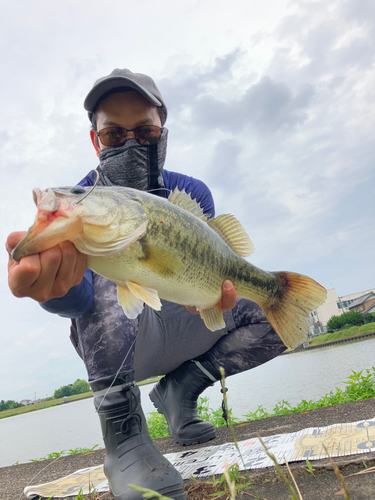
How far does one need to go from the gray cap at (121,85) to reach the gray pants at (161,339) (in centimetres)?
157

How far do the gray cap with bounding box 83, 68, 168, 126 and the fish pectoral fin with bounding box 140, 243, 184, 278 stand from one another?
1.78 metres

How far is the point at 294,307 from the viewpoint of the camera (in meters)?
2.42

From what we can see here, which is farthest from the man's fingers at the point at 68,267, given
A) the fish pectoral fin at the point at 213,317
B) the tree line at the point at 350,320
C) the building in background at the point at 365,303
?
the building in background at the point at 365,303

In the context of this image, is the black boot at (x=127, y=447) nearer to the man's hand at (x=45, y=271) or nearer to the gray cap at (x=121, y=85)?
the man's hand at (x=45, y=271)

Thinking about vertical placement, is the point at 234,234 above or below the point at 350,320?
above

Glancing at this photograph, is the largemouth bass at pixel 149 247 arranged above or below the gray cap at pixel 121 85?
below

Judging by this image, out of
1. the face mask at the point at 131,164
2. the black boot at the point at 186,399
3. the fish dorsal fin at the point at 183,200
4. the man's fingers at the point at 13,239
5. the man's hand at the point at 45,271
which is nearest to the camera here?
the man's hand at the point at 45,271

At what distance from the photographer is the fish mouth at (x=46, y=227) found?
129 centimetres

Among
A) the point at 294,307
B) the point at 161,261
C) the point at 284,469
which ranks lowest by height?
the point at 284,469

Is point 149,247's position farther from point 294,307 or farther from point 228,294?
point 294,307

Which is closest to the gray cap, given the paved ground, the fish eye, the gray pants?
the gray pants

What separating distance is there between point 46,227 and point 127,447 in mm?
1356

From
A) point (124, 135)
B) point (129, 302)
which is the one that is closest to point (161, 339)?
point (129, 302)

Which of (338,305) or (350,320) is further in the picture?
(338,305)
